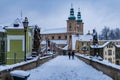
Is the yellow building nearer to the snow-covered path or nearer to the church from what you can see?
the church

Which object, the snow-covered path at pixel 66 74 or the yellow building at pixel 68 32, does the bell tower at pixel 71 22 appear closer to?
the yellow building at pixel 68 32

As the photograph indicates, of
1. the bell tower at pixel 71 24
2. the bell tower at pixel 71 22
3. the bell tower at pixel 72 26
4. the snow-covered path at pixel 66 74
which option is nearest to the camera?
the snow-covered path at pixel 66 74

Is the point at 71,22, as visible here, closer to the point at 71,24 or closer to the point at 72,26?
the point at 71,24

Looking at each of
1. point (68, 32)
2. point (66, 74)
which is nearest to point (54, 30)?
point (68, 32)

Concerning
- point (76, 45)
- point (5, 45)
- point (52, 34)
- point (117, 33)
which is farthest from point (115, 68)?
point (117, 33)

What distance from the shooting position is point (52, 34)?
158 metres

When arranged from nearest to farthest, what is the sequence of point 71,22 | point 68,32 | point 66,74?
point 66,74
point 71,22
point 68,32

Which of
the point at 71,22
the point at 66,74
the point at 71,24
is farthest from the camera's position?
the point at 71,22

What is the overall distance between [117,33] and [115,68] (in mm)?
154917

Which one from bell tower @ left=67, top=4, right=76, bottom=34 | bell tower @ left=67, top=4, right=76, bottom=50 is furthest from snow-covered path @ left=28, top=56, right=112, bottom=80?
bell tower @ left=67, top=4, right=76, bottom=34

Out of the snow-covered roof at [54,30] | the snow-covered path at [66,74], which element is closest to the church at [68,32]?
the snow-covered roof at [54,30]

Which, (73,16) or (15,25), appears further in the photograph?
(73,16)

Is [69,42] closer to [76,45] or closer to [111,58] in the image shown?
[76,45]

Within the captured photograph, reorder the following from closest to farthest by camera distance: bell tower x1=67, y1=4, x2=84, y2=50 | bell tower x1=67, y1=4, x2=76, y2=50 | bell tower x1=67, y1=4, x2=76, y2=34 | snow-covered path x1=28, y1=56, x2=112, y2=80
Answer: snow-covered path x1=28, y1=56, x2=112, y2=80
bell tower x1=67, y1=4, x2=84, y2=50
bell tower x1=67, y1=4, x2=76, y2=50
bell tower x1=67, y1=4, x2=76, y2=34
